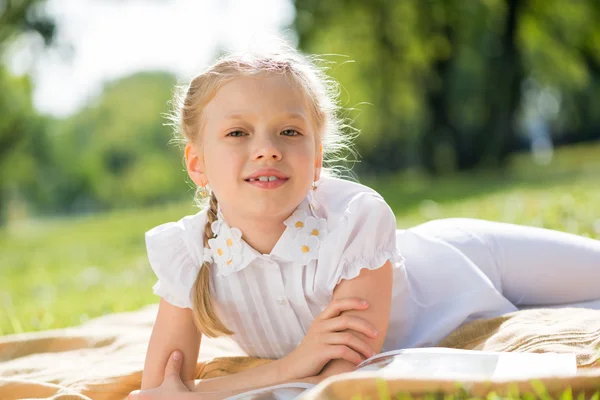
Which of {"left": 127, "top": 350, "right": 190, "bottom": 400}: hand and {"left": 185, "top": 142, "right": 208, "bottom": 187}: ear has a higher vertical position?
{"left": 185, "top": 142, "right": 208, "bottom": 187}: ear

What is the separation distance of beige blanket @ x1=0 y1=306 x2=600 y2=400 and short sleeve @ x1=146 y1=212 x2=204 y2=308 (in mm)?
454

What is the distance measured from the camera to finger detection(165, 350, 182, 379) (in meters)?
2.23

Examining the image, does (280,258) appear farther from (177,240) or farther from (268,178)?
(177,240)

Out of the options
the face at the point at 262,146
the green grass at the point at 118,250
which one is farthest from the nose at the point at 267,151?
the green grass at the point at 118,250

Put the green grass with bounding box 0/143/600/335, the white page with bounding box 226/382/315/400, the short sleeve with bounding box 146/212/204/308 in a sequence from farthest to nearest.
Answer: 1. the green grass with bounding box 0/143/600/335
2. the short sleeve with bounding box 146/212/204/308
3. the white page with bounding box 226/382/315/400

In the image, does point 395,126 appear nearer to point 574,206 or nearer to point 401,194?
point 401,194

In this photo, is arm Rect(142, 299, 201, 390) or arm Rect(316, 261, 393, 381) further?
arm Rect(142, 299, 201, 390)

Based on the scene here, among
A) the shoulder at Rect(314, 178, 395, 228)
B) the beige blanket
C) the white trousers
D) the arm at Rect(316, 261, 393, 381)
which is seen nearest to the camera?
the beige blanket

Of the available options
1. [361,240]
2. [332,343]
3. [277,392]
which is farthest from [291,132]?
[277,392]

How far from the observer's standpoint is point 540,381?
1.60 metres

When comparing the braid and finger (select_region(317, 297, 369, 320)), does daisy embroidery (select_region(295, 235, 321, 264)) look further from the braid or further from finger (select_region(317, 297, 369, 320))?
the braid

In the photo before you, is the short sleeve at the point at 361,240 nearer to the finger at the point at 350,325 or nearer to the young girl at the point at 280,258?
the young girl at the point at 280,258

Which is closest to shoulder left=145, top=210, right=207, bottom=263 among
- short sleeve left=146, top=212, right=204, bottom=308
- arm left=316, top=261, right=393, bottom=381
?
short sleeve left=146, top=212, right=204, bottom=308

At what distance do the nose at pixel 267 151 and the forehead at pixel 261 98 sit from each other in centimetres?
10
